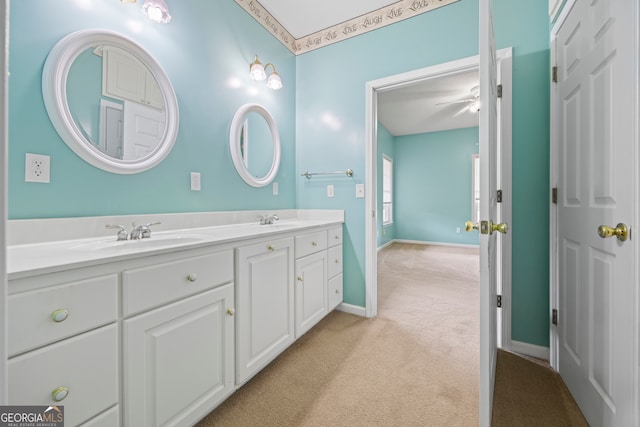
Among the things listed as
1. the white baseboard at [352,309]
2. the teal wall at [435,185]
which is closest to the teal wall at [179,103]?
the white baseboard at [352,309]

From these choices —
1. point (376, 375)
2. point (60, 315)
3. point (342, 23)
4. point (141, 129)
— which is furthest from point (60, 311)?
point (342, 23)

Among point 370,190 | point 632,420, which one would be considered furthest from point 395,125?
point 632,420

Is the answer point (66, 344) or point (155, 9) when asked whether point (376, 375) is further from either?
point (155, 9)

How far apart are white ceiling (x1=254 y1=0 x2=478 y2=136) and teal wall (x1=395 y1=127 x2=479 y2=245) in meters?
0.32

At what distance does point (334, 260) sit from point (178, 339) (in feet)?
4.49

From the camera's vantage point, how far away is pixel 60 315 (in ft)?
2.16

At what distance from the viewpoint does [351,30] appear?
222cm

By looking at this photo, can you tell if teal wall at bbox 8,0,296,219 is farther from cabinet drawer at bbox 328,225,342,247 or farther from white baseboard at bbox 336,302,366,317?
white baseboard at bbox 336,302,366,317

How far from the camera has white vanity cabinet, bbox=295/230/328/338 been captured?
167 cm

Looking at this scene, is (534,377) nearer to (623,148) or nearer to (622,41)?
(623,148)

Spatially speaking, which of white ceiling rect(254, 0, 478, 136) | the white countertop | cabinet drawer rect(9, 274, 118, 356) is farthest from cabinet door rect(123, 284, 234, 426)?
white ceiling rect(254, 0, 478, 136)

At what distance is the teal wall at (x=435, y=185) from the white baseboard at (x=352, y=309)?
168 inches

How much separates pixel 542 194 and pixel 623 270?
0.84 metres

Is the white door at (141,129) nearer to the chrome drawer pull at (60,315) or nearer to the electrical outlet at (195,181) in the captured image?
the electrical outlet at (195,181)
